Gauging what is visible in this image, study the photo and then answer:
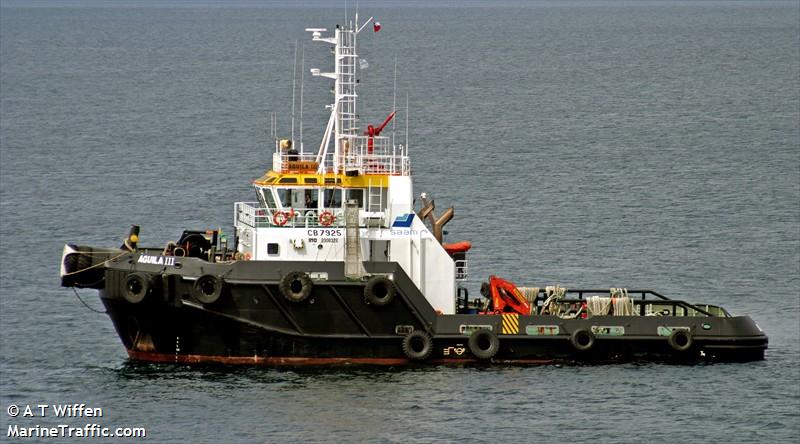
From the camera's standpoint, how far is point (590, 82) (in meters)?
115

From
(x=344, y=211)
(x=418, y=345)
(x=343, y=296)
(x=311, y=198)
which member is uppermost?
(x=311, y=198)

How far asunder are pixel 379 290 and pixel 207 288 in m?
3.69

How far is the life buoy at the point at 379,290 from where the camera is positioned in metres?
36.6

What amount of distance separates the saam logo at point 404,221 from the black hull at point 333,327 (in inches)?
46.9

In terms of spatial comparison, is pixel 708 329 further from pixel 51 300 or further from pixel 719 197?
pixel 719 197

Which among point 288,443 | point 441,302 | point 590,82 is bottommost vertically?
point 288,443

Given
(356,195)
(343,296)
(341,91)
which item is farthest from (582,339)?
(341,91)

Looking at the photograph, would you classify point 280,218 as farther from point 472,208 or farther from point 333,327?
point 472,208

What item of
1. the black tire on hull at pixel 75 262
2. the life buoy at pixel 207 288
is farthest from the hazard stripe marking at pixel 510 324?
the black tire on hull at pixel 75 262

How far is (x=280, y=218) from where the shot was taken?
124 ft

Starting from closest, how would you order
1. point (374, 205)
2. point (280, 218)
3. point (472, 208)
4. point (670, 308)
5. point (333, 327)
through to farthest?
1. point (333, 327)
2. point (280, 218)
3. point (374, 205)
4. point (670, 308)
5. point (472, 208)

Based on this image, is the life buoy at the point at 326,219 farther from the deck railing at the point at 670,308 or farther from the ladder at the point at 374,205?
the deck railing at the point at 670,308

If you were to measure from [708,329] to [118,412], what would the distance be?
13.1 m

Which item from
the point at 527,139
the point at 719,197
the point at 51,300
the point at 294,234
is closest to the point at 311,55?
the point at 527,139
